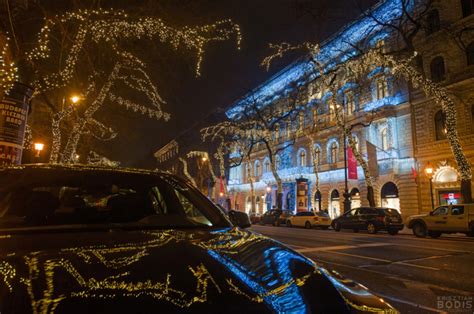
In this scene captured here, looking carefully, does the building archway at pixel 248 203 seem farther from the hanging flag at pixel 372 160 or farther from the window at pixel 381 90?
the hanging flag at pixel 372 160

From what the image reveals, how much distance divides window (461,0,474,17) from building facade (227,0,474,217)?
0.23 feet

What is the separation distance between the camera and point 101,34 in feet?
43.9

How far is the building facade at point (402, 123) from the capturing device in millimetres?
27719

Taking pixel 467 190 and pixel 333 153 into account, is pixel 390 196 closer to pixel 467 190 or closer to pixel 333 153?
pixel 333 153

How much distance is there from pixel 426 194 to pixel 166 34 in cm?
2524

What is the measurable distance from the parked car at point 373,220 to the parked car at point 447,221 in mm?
Result: 1764

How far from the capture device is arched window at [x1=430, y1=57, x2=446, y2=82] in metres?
29.7

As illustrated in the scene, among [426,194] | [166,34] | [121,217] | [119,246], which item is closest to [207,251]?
[119,246]

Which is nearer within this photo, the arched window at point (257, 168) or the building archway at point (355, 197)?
the building archway at point (355, 197)

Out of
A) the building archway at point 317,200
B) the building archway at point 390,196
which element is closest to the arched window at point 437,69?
the building archway at point 390,196

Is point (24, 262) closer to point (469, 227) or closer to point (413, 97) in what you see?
point (469, 227)

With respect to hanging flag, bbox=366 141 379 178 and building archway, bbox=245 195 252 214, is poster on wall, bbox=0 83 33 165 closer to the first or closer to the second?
hanging flag, bbox=366 141 379 178

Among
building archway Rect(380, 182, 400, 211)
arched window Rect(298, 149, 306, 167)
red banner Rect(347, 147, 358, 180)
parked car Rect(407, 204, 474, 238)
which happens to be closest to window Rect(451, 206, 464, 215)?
parked car Rect(407, 204, 474, 238)

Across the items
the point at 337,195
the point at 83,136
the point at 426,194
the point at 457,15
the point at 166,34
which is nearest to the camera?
the point at 166,34
